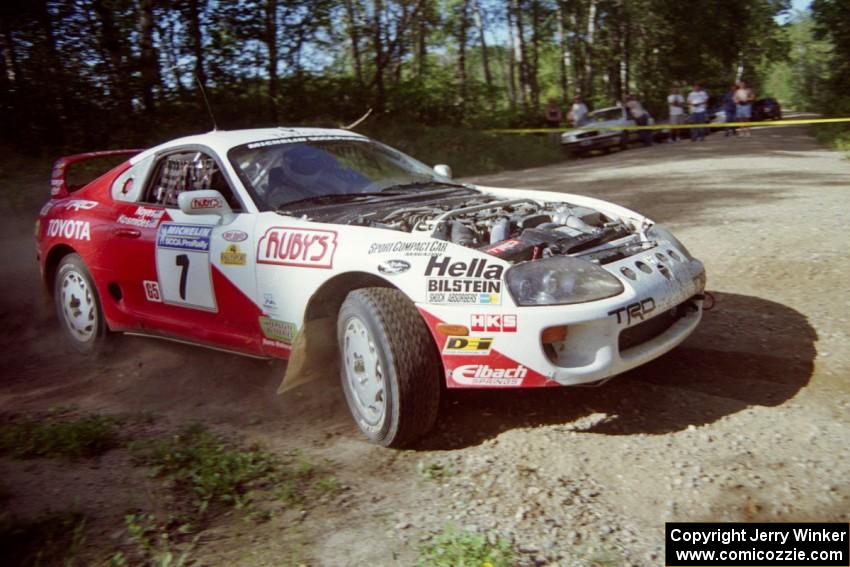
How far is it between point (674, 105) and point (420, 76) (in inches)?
306

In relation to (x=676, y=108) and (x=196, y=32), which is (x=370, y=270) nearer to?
(x=196, y=32)

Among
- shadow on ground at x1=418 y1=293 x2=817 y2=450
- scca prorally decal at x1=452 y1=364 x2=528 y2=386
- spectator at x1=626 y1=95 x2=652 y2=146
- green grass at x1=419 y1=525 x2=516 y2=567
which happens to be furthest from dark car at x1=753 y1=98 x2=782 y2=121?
green grass at x1=419 y1=525 x2=516 y2=567

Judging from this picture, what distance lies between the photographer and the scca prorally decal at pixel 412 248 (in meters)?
3.47

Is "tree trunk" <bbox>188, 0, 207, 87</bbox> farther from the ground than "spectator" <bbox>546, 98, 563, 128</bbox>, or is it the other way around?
"tree trunk" <bbox>188, 0, 207, 87</bbox>

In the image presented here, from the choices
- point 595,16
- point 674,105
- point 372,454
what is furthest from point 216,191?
point 595,16

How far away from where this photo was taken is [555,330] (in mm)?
3277

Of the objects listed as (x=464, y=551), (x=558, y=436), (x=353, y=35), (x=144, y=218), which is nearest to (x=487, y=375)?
(x=558, y=436)

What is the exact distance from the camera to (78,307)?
550 centimetres

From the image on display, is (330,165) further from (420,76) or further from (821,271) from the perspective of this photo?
(420,76)

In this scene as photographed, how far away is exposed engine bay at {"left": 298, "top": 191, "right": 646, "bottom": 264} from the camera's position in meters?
3.66

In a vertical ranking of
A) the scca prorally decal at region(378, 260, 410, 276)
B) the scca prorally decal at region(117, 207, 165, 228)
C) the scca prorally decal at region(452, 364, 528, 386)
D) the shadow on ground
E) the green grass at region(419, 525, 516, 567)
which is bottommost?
the shadow on ground

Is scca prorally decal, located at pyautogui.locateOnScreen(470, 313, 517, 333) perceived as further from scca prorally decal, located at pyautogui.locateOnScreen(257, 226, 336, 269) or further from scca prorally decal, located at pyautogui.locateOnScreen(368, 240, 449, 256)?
scca prorally decal, located at pyautogui.locateOnScreen(257, 226, 336, 269)

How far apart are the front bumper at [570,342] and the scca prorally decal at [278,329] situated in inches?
34.9

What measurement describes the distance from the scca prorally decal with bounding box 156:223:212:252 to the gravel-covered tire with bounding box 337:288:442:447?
46.0 inches
